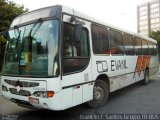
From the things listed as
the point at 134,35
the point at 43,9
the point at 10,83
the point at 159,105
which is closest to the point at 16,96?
the point at 10,83

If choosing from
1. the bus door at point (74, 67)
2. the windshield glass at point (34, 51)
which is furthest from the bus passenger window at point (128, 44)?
Answer: the windshield glass at point (34, 51)

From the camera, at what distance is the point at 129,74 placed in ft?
32.7

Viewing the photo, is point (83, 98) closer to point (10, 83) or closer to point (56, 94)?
point (56, 94)

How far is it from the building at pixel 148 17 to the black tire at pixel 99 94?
406 feet

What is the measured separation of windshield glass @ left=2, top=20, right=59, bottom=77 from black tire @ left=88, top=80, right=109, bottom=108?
7.10ft

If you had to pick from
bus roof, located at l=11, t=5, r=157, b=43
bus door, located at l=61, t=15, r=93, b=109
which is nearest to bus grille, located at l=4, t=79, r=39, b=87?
bus door, located at l=61, t=15, r=93, b=109

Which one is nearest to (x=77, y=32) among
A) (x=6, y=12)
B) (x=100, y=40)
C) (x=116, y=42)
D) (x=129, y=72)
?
(x=100, y=40)

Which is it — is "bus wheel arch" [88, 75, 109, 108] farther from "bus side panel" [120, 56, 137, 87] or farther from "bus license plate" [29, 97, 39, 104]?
"bus license plate" [29, 97, 39, 104]

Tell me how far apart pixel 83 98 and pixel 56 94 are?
3.81 feet

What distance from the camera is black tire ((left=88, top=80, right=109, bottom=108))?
728cm

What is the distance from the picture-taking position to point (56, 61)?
5.53 metres

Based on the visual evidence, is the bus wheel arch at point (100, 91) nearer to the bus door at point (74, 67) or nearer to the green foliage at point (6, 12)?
the bus door at point (74, 67)

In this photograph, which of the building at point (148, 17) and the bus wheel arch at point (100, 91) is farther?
the building at point (148, 17)

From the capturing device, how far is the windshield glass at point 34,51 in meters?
5.57
